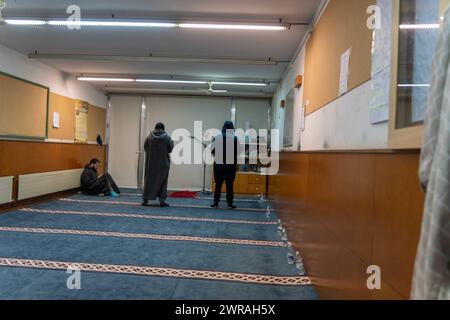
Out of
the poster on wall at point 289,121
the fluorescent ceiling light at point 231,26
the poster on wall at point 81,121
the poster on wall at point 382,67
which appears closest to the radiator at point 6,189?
the poster on wall at point 81,121

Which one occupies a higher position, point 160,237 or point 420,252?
point 420,252

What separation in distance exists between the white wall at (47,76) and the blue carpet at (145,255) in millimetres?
2370

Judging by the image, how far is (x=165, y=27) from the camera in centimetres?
415

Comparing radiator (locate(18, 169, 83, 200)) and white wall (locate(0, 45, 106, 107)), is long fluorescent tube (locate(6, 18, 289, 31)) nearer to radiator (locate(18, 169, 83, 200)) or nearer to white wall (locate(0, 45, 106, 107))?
white wall (locate(0, 45, 106, 107))

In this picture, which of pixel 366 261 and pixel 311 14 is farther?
pixel 311 14

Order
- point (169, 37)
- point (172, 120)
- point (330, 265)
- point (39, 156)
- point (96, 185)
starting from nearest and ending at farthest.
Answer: point (330, 265), point (169, 37), point (39, 156), point (96, 185), point (172, 120)

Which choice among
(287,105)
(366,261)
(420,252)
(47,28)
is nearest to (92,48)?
(47,28)

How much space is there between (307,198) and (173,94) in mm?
6573

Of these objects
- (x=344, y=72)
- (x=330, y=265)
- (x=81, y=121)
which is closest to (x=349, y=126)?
(x=344, y=72)

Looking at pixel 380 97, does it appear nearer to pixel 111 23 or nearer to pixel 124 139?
pixel 111 23

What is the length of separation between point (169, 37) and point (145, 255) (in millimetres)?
2997

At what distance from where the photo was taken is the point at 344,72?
2.55 meters

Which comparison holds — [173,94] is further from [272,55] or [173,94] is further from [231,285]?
[231,285]

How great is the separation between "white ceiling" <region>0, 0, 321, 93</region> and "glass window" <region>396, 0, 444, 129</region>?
224 cm
